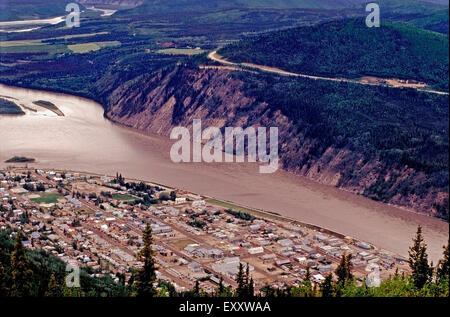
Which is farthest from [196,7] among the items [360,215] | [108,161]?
[360,215]

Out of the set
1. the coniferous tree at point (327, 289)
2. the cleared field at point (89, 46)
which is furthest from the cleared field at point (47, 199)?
the cleared field at point (89, 46)

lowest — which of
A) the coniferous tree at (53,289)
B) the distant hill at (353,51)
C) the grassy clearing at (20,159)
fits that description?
the grassy clearing at (20,159)

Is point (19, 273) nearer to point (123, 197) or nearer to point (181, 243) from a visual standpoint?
point (181, 243)

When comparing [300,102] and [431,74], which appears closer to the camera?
[300,102]

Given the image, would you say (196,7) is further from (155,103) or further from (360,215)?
(360,215)

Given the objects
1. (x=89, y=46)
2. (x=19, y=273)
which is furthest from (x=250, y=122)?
(x=89, y=46)

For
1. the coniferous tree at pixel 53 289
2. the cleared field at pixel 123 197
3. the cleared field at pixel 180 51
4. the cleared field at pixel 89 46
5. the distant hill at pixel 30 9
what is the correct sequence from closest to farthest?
the coniferous tree at pixel 53 289 < the cleared field at pixel 123 197 < the cleared field at pixel 180 51 < the cleared field at pixel 89 46 < the distant hill at pixel 30 9

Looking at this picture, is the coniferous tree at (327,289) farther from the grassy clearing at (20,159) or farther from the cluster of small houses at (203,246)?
the grassy clearing at (20,159)
